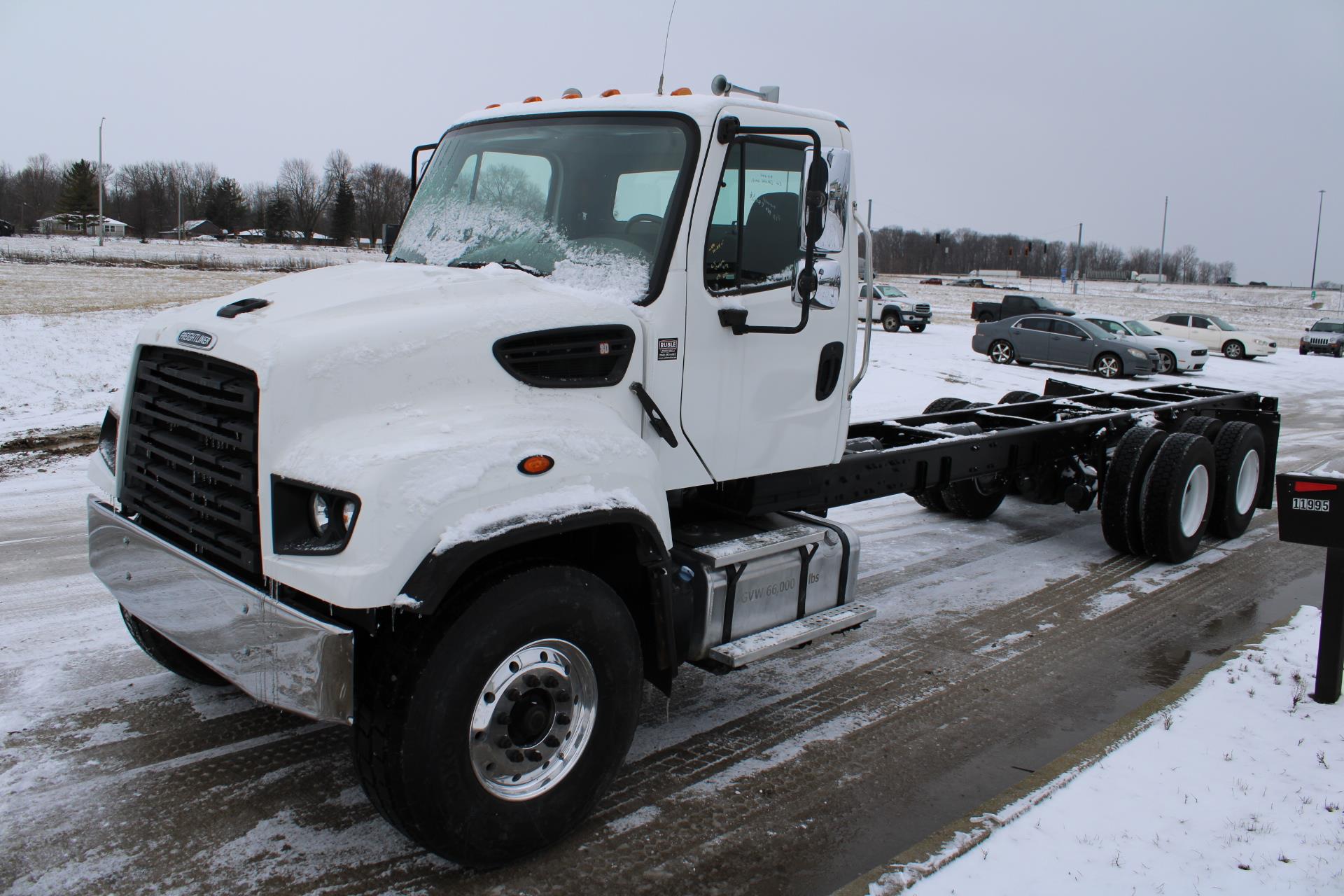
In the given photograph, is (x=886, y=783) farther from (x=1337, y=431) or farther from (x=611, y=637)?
(x=1337, y=431)

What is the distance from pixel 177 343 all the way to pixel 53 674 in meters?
2.38

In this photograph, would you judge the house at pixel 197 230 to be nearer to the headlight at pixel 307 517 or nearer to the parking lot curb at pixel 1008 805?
the headlight at pixel 307 517

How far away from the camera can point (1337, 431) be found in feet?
52.5

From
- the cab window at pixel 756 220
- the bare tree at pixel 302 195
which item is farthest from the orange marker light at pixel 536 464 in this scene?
the bare tree at pixel 302 195

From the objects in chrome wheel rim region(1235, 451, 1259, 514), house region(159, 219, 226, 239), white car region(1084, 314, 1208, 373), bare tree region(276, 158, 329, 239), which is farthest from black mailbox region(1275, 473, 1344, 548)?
house region(159, 219, 226, 239)

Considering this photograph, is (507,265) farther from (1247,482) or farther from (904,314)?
(904,314)

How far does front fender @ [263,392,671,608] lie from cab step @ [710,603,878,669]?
805 millimetres

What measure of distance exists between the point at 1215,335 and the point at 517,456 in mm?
35046

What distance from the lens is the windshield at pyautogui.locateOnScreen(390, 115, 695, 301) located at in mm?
3996

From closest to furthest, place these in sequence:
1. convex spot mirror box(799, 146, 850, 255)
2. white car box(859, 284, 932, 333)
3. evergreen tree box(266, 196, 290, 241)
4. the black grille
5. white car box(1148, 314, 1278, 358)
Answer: the black grille, convex spot mirror box(799, 146, 850, 255), white car box(1148, 314, 1278, 358), white car box(859, 284, 932, 333), evergreen tree box(266, 196, 290, 241)

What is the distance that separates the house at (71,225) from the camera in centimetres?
9342

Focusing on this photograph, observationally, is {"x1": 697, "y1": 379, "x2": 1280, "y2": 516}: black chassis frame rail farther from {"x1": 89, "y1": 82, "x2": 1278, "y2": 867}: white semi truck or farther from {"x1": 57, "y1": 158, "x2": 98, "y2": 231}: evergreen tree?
{"x1": 57, "y1": 158, "x2": 98, "y2": 231}: evergreen tree

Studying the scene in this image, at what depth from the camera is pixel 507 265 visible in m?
4.14

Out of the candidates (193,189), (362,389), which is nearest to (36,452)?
(362,389)
